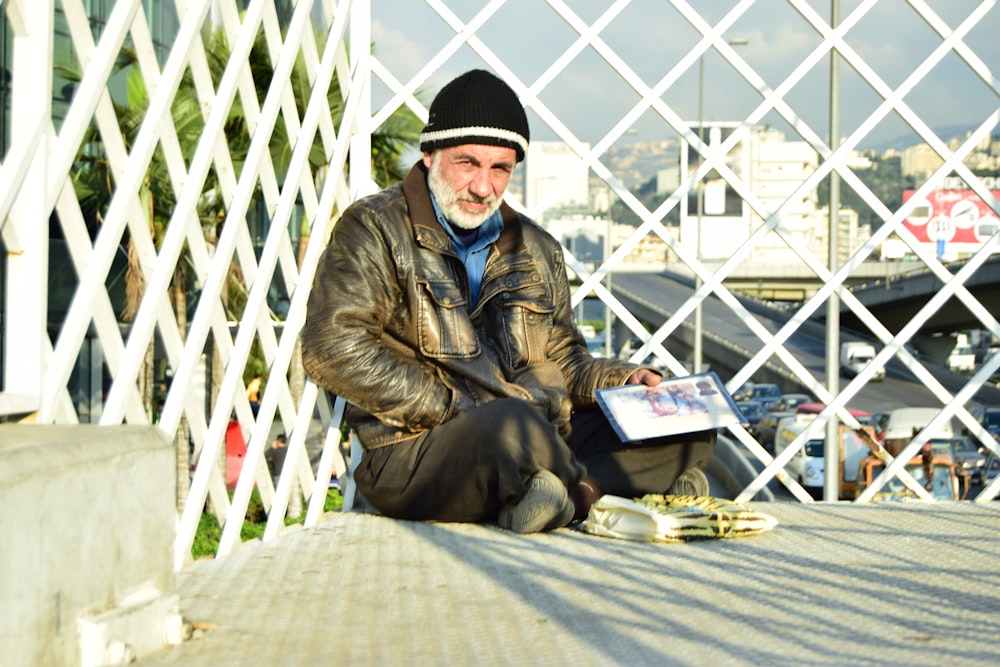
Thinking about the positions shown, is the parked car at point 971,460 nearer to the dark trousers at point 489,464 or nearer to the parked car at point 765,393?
the dark trousers at point 489,464

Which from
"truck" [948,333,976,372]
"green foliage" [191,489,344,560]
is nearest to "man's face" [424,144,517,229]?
"green foliage" [191,489,344,560]

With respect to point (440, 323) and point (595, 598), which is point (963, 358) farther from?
point (595, 598)

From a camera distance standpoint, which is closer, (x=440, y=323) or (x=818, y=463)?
(x=440, y=323)

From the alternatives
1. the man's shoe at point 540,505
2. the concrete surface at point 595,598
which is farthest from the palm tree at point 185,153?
the concrete surface at point 595,598

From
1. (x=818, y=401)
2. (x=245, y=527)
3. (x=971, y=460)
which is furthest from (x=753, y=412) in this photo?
(x=818, y=401)

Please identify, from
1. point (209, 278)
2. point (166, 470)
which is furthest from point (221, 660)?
point (209, 278)

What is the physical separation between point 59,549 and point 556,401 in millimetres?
1945

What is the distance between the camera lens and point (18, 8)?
1937 mm

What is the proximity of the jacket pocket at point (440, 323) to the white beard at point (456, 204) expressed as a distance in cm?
19

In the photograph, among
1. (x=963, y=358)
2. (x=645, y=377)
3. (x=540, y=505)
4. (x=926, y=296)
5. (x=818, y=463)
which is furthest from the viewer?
(x=963, y=358)

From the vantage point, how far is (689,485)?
349 cm

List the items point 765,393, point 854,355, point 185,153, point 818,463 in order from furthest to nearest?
point 854,355 < point 765,393 < point 818,463 < point 185,153

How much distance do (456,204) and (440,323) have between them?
1.10 feet

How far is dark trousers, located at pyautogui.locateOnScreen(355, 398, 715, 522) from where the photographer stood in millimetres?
3080
